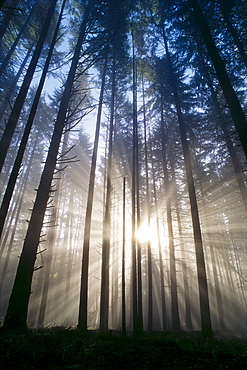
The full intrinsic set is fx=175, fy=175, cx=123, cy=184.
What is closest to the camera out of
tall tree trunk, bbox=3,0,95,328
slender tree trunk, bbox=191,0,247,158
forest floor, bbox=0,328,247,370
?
forest floor, bbox=0,328,247,370

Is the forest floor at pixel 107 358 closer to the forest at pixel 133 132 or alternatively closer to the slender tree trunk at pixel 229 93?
the forest at pixel 133 132

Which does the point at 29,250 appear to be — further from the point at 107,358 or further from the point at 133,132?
the point at 133,132

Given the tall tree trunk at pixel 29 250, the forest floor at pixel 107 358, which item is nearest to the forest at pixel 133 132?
the tall tree trunk at pixel 29 250

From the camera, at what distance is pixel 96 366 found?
1.91 meters

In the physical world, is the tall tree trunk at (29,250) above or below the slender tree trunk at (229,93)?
below

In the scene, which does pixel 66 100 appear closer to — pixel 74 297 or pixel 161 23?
pixel 161 23

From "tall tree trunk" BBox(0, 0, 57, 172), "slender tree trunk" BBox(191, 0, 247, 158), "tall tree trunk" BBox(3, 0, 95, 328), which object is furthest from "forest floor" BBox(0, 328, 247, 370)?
"tall tree trunk" BBox(0, 0, 57, 172)

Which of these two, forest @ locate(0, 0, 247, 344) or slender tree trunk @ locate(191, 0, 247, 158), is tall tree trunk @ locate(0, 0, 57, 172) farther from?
slender tree trunk @ locate(191, 0, 247, 158)

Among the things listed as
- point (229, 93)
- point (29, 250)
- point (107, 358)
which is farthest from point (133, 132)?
point (107, 358)

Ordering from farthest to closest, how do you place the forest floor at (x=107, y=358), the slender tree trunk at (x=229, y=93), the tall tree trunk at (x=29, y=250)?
1. the slender tree trunk at (x=229, y=93)
2. the tall tree trunk at (x=29, y=250)
3. the forest floor at (x=107, y=358)

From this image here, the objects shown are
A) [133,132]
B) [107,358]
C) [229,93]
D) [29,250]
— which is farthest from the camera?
[133,132]

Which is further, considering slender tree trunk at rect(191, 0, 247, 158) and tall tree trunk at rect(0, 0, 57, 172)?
tall tree trunk at rect(0, 0, 57, 172)

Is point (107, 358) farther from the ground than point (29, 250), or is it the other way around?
point (29, 250)

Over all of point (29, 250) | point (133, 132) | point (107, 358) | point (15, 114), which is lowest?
point (107, 358)
